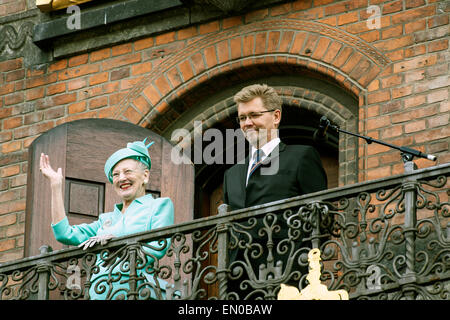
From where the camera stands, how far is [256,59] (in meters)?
13.2

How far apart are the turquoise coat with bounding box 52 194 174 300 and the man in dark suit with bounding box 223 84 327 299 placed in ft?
1.62

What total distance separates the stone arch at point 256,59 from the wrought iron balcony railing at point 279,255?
6.30 ft

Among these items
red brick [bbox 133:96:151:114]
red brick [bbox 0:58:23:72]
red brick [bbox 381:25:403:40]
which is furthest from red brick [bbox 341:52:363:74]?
red brick [bbox 0:58:23:72]

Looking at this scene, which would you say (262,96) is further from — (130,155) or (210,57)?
(210,57)

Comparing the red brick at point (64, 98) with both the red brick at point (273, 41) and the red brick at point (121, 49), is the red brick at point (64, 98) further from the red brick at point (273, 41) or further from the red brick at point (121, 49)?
the red brick at point (273, 41)

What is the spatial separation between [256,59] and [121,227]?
2.68 metres

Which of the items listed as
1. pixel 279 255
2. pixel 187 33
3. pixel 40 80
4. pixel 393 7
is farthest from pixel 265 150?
pixel 40 80

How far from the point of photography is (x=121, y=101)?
13.7m

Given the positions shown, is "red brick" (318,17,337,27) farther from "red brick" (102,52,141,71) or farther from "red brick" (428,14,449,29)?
"red brick" (102,52,141,71)

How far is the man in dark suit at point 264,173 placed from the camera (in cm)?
1043

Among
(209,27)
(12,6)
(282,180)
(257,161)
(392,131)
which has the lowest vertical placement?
(282,180)

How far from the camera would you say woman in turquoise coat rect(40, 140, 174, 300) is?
10844 millimetres

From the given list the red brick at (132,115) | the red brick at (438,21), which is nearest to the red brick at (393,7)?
the red brick at (438,21)

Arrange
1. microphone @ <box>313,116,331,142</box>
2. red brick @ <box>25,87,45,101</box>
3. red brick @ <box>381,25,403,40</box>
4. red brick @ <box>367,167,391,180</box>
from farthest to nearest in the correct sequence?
red brick @ <box>25,87,45,101</box>
red brick @ <box>381,25,403,40</box>
red brick @ <box>367,167,391,180</box>
microphone @ <box>313,116,331,142</box>
